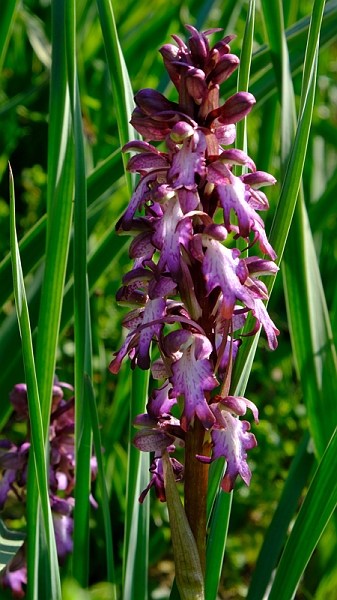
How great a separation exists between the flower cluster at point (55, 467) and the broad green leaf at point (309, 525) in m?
0.47

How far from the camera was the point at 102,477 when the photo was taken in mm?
1132

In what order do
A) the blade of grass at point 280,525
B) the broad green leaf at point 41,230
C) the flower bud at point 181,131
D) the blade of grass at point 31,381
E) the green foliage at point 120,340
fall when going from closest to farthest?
1. the flower bud at point 181,131
2. the blade of grass at point 31,381
3. the green foliage at point 120,340
4. the blade of grass at point 280,525
5. the broad green leaf at point 41,230

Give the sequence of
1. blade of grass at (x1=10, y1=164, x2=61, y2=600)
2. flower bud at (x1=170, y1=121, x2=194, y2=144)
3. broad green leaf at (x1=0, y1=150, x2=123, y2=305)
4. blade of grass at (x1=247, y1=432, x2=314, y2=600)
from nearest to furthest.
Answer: flower bud at (x1=170, y1=121, x2=194, y2=144)
blade of grass at (x1=10, y1=164, x2=61, y2=600)
blade of grass at (x1=247, y1=432, x2=314, y2=600)
broad green leaf at (x1=0, y1=150, x2=123, y2=305)

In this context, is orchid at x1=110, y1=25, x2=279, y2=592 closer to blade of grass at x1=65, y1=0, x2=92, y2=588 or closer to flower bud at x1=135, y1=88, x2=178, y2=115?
flower bud at x1=135, y1=88, x2=178, y2=115

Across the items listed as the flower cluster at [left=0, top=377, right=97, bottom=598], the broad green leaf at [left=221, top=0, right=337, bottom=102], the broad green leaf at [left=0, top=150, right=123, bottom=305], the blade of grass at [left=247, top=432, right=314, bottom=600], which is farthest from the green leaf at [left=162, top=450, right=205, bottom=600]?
the broad green leaf at [left=221, top=0, right=337, bottom=102]

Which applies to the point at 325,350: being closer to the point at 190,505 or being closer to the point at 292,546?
the point at 292,546

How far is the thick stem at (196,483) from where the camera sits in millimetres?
904

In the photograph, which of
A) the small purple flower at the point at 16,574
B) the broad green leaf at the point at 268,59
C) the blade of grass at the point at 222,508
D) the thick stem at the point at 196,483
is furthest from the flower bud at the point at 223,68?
the small purple flower at the point at 16,574

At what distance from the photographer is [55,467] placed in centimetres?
145

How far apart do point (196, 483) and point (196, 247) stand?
1.03 feet

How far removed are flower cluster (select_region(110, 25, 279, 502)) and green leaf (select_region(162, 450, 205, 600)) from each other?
0.07m

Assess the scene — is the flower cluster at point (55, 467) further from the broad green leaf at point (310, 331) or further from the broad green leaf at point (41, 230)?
the broad green leaf at point (310, 331)

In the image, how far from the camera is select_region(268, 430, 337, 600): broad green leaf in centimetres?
107

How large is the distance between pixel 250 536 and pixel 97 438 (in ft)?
3.19
